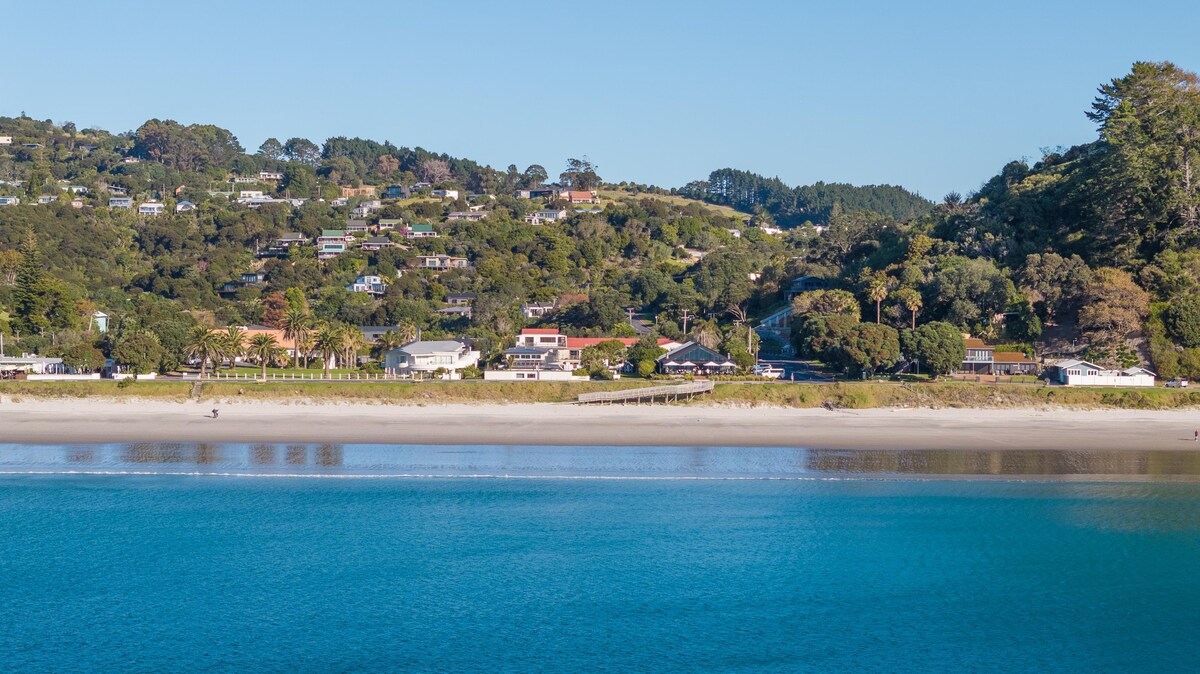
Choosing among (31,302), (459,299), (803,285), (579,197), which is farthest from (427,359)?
(579,197)

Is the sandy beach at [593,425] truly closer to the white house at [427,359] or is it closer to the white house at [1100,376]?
the white house at [1100,376]

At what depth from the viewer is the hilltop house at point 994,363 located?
54.4 m

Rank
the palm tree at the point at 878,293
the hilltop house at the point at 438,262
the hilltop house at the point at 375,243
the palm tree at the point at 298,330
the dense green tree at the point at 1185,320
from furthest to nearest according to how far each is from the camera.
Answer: the hilltop house at the point at 375,243
the hilltop house at the point at 438,262
the palm tree at the point at 878,293
the palm tree at the point at 298,330
the dense green tree at the point at 1185,320

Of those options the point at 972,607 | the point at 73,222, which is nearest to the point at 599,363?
the point at 972,607

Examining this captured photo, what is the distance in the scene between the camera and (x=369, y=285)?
91.6m

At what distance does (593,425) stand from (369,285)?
53835 mm

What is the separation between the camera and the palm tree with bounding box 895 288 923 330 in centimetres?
6116

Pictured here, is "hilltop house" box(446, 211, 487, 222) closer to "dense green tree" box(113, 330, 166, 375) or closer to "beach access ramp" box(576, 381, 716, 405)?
"dense green tree" box(113, 330, 166, 375)

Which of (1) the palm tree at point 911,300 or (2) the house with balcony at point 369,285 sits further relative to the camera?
(2) the house with balcony at point 369,285

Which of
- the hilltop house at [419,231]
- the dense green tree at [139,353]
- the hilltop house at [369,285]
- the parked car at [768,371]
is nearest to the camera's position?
the dense green tree at [139,353]

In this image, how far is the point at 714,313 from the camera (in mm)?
80125

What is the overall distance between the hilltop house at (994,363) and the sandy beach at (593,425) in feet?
28.6

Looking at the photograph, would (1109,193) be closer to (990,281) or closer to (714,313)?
(990,281)

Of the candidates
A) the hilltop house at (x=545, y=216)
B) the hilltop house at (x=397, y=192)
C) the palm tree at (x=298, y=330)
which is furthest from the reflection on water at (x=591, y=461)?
the hilltop house at (x=397, y=192)
